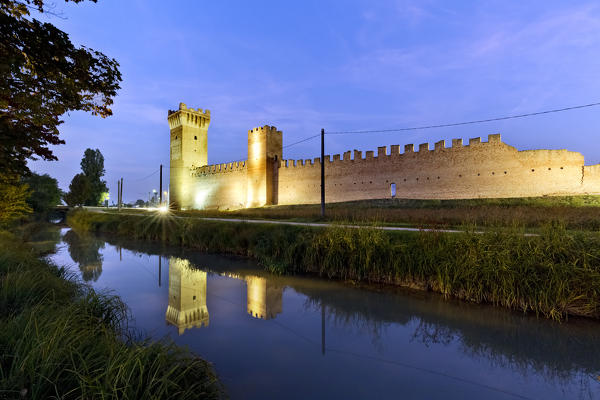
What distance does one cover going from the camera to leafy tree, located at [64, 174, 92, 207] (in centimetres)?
3497

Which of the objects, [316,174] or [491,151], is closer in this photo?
[491,151]

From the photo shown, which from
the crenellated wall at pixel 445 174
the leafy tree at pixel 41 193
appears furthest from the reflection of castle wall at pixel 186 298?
→ the leafy tree at pixel 41 193

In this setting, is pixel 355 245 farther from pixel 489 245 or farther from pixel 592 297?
pixel 592 297

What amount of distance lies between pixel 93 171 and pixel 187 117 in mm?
18756

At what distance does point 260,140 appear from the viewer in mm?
25359

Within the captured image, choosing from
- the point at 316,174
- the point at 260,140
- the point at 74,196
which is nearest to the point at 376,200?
the point at 316,174

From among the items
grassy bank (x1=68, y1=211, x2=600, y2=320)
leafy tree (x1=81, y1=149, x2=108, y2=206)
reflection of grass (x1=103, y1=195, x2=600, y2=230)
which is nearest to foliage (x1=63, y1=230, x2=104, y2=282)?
grassy bank (x1=68, y1=211, x2=600, y2=320)

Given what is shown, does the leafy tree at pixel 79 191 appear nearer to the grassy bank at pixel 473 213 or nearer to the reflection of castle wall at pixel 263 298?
the grassy bank at pixel 473 213

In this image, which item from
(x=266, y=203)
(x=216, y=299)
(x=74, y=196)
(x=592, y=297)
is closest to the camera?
(x=592, y=297)

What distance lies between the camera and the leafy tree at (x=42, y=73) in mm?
3176

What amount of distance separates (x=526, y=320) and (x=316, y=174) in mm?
18971

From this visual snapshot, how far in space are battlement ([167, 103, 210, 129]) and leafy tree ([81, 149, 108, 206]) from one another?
15.3 metres

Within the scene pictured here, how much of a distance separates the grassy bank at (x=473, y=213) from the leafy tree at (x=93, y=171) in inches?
1335

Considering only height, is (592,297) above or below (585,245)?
below
